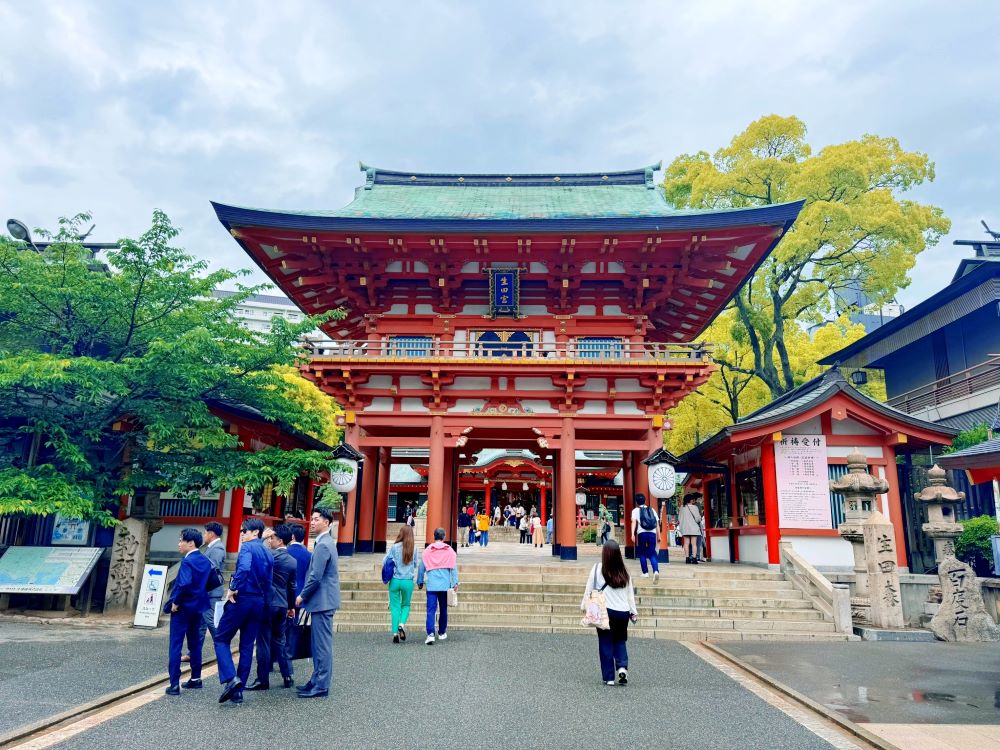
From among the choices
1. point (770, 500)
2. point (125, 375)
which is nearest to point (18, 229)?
point (125, 375)

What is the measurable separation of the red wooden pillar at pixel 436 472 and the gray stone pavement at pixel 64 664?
22.5 ft

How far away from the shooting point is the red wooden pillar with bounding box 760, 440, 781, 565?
1465 cm

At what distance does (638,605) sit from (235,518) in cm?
954

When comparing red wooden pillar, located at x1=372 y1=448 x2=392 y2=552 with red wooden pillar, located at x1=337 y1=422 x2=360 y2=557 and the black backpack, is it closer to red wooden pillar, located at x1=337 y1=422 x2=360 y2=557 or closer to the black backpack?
red wooden pillar, located at x1=337 y1=422 x2=360 y2=557

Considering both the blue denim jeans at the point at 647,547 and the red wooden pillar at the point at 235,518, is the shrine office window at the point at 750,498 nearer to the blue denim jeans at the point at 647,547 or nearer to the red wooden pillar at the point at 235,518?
the blue denim jeans at the point at 647,547

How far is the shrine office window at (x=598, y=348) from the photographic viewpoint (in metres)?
17.5

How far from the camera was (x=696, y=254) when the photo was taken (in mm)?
16844

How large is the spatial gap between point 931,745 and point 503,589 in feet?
26.4

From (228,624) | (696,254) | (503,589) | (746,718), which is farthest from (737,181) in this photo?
(228,624)

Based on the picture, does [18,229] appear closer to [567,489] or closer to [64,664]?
[64,664]

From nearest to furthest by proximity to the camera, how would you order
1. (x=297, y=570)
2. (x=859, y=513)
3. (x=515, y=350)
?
(x=297, y=570), (x=859, y=513), (x=515, y=350)

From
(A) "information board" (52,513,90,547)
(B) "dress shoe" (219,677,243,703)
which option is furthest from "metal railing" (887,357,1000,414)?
(A) "information board" (52,513,90,547)

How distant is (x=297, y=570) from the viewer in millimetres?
6871

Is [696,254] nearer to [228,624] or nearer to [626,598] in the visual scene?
[626,598]
